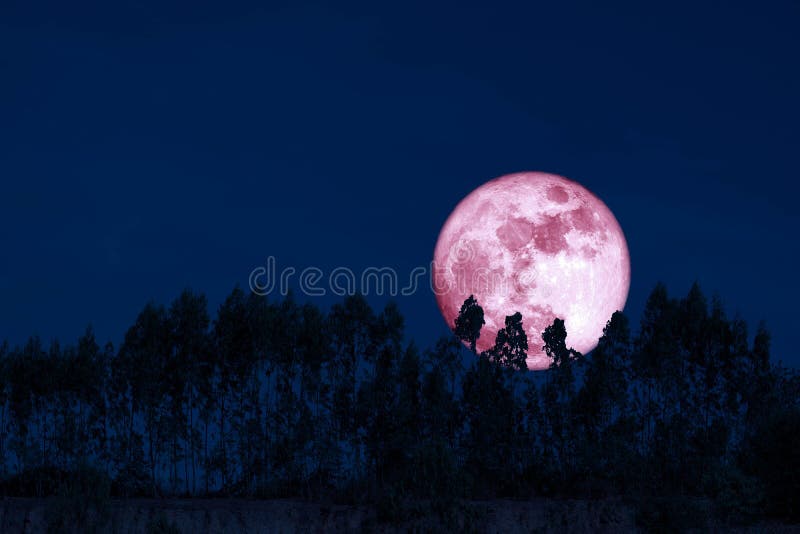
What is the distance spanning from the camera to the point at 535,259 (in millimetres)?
58594

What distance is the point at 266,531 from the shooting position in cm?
5028

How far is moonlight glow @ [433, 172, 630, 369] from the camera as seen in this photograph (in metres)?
58.9

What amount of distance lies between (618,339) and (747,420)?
9.24 metres

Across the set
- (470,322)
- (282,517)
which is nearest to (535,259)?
(470,322)

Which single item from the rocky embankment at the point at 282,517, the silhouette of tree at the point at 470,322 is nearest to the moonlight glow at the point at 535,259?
the silhouette of tree at the point at 470,322

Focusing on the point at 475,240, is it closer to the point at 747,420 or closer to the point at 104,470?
the point at 747,420

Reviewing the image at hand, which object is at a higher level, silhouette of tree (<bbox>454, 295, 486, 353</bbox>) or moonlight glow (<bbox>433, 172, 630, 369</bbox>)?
moonlight glow (<bbox>433, 172, 630, 369</bbox>)

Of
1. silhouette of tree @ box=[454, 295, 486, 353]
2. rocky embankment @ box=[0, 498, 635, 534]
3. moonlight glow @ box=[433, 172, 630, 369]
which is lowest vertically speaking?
rocky embankment @ box=[0, 498, 635, 534]

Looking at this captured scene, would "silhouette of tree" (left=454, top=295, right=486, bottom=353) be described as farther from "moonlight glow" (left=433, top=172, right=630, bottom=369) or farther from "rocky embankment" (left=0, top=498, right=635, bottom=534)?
"rocky embankment" (left=0, top=498, right=635, bottom=534)

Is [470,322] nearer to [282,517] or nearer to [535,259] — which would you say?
[535,259]

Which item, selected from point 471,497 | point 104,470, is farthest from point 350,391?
point 104,470

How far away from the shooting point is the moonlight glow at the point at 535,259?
5891cm

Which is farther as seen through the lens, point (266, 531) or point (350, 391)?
point (350, 391)

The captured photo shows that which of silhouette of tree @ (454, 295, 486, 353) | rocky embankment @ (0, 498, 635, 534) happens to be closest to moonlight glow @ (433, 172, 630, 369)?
silhouette of tree @ (454, 295, 486, 353)
